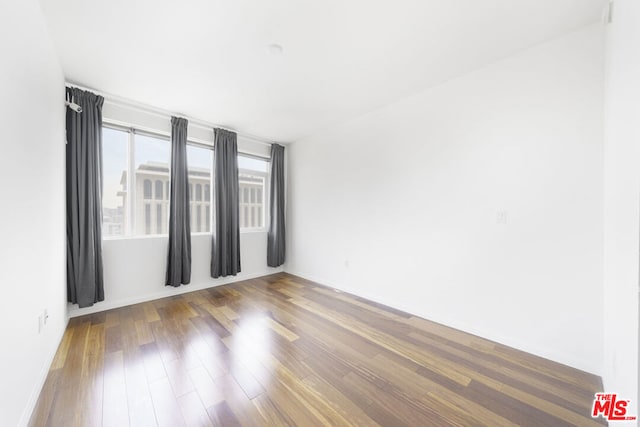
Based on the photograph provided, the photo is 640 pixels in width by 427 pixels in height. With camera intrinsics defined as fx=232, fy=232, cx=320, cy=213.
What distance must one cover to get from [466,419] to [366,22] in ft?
8.71

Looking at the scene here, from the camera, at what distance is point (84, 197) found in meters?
2.51

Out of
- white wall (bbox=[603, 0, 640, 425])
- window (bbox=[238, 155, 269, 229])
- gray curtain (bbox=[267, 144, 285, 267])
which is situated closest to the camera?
white wall (bbox=[603, 0, 640, 425])

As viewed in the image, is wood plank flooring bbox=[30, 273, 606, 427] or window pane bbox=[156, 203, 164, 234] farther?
window pane bbox=[156, 203, 164, 234]

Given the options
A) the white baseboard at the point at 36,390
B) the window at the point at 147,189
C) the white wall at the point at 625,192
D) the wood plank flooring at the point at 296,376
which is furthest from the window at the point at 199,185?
the white wall at the point at 625,192

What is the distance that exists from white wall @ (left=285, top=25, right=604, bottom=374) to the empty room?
0.05 ft

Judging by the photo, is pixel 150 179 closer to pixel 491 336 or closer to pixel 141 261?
pixel 141 261

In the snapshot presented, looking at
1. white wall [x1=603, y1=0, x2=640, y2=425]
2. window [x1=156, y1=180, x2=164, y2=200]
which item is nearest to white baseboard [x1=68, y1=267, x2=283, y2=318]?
window [x1=156, y1=180, x2=164, y2=200]

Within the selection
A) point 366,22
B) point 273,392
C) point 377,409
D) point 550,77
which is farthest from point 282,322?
point 550,77

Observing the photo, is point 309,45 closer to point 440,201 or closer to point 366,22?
point 366,22

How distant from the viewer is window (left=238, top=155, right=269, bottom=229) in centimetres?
414

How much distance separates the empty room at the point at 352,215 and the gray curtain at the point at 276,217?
1.05 metres

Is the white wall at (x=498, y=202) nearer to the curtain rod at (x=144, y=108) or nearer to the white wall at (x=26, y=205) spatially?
the curtain rod at (x=144, y=108)

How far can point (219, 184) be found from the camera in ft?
11.8

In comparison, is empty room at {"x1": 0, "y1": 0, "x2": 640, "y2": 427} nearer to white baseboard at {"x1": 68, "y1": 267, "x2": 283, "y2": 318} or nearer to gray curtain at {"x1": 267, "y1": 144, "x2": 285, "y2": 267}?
white baseboard at {"x1": 68, "y1": 267, "x2": 283, "y2": 318}
